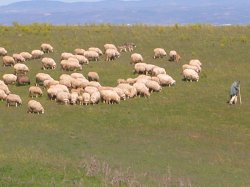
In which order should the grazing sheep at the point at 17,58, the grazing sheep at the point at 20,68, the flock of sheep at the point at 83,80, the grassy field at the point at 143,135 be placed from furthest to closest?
the grazing sheep at the point at 17,58, the grazing sheep at the point at 20,68, the flock of sheep at the point at 83,80, the grassy field at the point at 143,135

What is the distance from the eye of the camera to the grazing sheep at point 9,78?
35.3 meters

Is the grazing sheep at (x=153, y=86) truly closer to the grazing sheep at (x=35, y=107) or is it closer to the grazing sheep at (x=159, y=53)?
the grazing sheep at (x=35, y=107)

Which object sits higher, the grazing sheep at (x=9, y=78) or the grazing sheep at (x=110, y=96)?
the grazing sheep at (x=9, y=78)

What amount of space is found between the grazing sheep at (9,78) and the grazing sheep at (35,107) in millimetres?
6835

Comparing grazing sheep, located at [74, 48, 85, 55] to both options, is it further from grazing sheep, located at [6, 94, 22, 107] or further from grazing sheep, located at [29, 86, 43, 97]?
grazing sheep, located at [6, 94, 22, 107]

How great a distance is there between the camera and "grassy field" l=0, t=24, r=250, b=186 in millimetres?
19844

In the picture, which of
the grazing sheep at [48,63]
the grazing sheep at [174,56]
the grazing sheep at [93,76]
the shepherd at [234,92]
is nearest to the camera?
the shepherd at [234,92]

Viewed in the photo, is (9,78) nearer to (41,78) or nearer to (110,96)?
(41,78)

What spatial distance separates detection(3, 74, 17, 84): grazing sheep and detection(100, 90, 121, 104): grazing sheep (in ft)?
22.6

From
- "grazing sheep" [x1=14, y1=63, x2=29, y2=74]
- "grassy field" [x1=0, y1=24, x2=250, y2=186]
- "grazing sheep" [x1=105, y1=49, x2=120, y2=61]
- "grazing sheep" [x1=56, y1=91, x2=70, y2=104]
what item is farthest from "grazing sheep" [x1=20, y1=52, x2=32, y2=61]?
"grazing sheep" [x1=56, y1=91, x2=70, y2=104]

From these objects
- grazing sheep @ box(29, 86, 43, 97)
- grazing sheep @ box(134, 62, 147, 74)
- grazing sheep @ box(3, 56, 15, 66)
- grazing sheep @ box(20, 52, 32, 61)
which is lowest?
grazing sheep @ box(29, 86, 43, 97)

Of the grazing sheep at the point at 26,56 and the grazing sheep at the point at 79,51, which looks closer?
the grazing sheep at the point at 26,56

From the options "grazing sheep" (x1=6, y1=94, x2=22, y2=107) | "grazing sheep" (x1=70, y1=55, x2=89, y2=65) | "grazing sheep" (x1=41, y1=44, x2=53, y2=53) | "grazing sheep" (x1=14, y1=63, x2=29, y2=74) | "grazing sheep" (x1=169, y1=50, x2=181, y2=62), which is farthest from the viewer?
"grazing sheep" (x1=41, y1=44, x2=53, y2=53)

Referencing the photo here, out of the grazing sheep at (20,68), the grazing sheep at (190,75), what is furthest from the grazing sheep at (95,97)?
the grazing sheep at (190,75)
